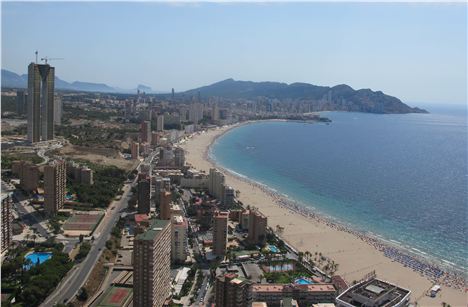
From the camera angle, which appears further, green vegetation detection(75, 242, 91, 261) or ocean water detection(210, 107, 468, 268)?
ocean water detection(210, 107, 468, 268)

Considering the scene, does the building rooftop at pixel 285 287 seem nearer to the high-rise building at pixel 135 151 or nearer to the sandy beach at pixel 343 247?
the sandy beach at pixel 343 247

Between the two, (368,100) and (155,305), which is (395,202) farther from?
(368,100)

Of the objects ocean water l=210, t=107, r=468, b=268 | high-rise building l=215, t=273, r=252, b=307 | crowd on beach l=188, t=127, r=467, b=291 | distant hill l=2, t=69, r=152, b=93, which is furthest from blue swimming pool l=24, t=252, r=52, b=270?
distant hill l=2, t=69, r=152, b=93

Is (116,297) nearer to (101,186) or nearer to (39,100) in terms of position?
(101,186)

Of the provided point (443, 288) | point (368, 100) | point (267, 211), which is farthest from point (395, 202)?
point (368, 100)

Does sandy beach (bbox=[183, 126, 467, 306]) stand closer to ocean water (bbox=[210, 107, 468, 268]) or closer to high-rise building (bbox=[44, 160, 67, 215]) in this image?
ocean water (bbox=[210, 107, 468, 268])

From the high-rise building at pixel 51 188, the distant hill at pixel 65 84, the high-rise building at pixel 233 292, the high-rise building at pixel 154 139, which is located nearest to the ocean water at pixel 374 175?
the high-rise building at pixel 154 139
